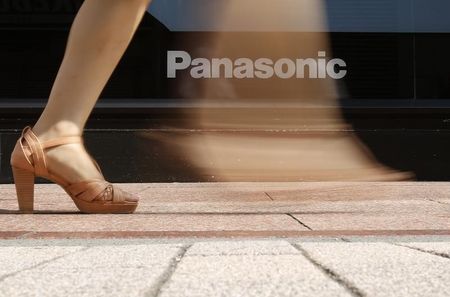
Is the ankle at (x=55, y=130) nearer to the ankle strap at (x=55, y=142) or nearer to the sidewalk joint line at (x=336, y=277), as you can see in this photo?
the ankle strap at (x=55, y=142)

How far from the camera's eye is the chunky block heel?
2.52 metres

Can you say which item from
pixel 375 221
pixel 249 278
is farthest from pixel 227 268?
pixel 375 221

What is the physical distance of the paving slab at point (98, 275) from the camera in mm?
1144

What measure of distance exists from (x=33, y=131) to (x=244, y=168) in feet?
8.79

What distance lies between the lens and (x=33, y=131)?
2484 millimetres

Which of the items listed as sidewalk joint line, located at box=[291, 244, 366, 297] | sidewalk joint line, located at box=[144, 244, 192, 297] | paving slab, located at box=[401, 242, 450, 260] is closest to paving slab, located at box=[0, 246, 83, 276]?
sidewalk joint line, located at box=[144, 244, 192, 297]

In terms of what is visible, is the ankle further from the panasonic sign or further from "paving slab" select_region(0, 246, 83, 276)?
the panasonic sign

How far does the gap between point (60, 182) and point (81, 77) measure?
36cm

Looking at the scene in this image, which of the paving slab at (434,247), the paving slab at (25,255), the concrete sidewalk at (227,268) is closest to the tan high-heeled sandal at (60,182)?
the concrete sidewalk at (227,268)

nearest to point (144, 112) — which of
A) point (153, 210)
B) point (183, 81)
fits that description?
point (183, 81)

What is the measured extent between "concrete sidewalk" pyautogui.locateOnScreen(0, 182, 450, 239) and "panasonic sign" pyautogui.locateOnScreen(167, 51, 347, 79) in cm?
122

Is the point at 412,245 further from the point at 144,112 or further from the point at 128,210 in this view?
the point at 144,112

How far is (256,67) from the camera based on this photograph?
512 centimetres

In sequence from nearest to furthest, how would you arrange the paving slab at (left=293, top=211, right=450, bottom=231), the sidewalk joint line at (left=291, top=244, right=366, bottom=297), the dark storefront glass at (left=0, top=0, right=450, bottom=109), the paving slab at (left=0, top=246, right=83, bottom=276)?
the sidewalk joint line at (left=291, top=244, right=366, bottom=297)
the paving slab at (left=0, top=246, right=83, bottom=276)
the paving slab at (left=293, top=211, right=450, bottom=231)
the dark storefront glass at (left=0, top=0, right=450, bottom=109)
